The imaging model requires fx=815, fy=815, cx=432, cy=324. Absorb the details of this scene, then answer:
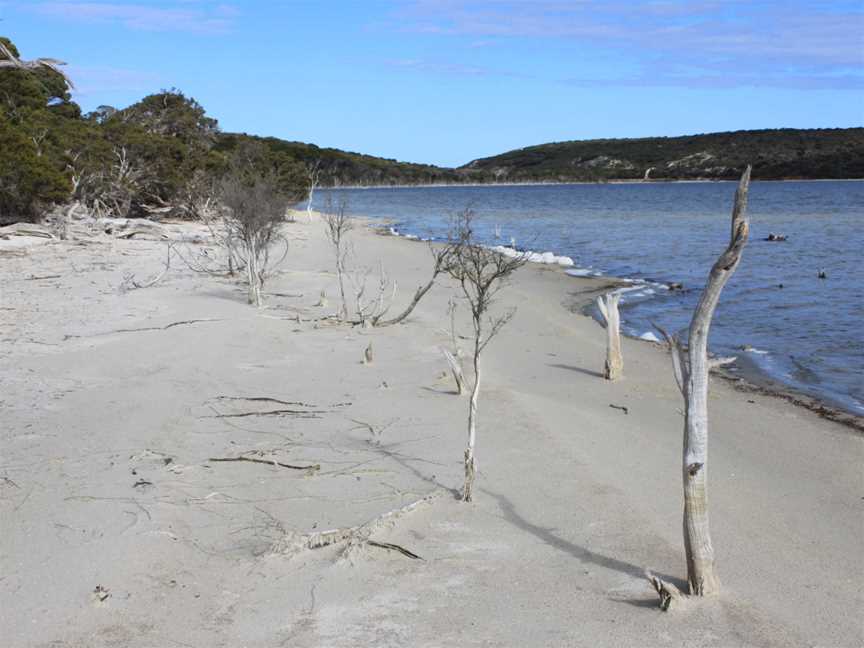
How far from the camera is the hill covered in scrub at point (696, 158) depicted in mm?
107438

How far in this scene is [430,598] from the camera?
12.9 feet

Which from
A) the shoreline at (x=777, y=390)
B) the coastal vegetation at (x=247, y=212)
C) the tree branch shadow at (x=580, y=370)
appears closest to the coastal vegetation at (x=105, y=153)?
the coastal vegetation at (x=247, y=212)

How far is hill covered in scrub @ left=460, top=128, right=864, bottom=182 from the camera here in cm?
10744

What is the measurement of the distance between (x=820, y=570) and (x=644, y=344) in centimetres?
775

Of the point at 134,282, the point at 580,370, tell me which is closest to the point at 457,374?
the point at 580,370

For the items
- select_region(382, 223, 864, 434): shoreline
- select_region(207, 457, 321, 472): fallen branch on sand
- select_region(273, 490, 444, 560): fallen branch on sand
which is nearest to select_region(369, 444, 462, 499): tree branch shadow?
select_region(207, 457, 321, 472): fallen branch on sand

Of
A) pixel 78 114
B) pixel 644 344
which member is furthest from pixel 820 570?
pixel 78 114

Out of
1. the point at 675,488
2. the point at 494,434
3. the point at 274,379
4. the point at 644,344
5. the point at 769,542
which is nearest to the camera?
the point at 769,542

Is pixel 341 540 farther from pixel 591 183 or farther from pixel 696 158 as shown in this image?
pixel 591 183

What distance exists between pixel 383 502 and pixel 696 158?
13922 centimetres

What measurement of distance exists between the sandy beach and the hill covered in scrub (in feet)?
278

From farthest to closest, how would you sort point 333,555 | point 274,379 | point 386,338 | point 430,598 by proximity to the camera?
point 386,338 < point 274,379 < point 333,555 < point 430,598

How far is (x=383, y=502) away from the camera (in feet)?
16.6

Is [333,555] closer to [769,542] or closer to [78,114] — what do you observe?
[769,542]
